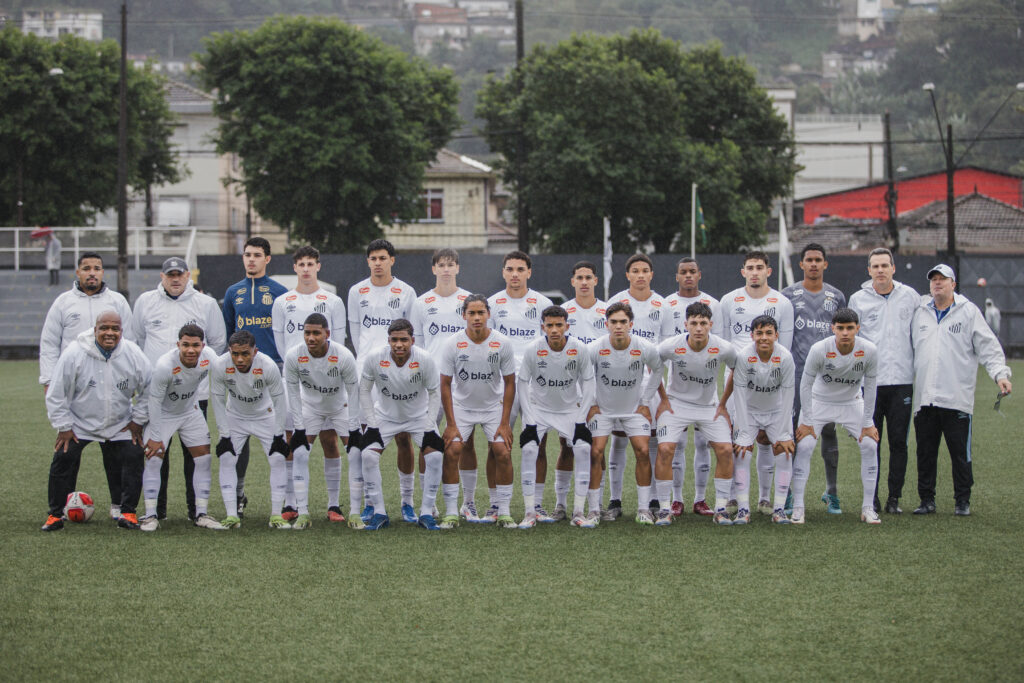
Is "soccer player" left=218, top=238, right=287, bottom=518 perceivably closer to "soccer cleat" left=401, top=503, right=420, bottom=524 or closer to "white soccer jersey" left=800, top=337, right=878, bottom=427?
"soccer cleat" left=401, top=503, right=420, bottom=524

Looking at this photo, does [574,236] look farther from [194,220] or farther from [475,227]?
[194,220]

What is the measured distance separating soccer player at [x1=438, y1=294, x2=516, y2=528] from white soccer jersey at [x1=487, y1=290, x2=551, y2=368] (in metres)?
0.52

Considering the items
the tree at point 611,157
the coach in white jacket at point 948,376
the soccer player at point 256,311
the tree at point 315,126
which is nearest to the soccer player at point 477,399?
the soccer player at point 256,311

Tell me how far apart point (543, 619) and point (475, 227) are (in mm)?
48633

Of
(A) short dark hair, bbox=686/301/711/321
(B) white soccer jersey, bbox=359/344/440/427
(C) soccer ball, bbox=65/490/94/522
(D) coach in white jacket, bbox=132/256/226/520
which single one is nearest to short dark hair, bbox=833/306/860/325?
(A) short dark hair, bbox=686/301/711/321

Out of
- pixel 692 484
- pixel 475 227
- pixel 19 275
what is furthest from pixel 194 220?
pixel 692 484

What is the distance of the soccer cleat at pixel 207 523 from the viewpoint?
8.48 meters

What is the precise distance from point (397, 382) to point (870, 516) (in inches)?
146

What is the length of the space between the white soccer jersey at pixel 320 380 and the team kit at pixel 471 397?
1 centimetres

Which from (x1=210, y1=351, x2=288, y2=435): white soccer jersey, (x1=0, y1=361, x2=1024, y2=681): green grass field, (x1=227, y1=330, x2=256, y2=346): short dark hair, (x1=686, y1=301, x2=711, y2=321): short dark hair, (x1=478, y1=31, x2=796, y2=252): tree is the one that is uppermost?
(x1=478, y1=31, x2=796, y2=252): tree

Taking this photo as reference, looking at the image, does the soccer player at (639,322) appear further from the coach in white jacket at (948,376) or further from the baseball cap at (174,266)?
the baseball cap at (174,266)

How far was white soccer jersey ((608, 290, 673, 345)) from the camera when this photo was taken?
941 cm

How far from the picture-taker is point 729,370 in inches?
356

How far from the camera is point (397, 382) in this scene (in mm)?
8547
